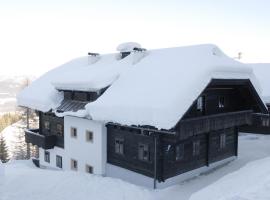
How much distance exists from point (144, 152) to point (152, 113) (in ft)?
11.4

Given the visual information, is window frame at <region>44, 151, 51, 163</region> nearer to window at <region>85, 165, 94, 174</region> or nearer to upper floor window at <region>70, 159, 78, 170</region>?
upper floor window at <region>70, 159, 78, 170</region>

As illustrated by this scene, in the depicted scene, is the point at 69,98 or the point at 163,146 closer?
the point at 163,146

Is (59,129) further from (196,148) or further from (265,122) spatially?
(265,122)

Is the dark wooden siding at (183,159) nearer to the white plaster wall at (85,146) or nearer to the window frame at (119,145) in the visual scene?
the window frame at (119,145)

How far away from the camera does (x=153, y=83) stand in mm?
15836

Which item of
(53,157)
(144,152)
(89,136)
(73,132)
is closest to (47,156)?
(53,157)

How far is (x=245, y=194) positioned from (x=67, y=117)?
47.5 ft

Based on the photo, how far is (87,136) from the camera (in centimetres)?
1881

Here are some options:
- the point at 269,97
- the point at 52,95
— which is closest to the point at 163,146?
the point at 52,95

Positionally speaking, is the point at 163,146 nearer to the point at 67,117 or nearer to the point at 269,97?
the point at 67,117

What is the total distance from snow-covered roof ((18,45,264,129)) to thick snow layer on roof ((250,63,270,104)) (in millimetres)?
10512

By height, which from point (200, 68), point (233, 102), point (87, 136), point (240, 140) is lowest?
point (240, 140)

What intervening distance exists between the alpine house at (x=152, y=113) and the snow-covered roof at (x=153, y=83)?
47 mm

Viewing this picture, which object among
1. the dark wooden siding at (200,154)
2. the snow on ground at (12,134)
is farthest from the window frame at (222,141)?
the snow on ground at (12,134)
